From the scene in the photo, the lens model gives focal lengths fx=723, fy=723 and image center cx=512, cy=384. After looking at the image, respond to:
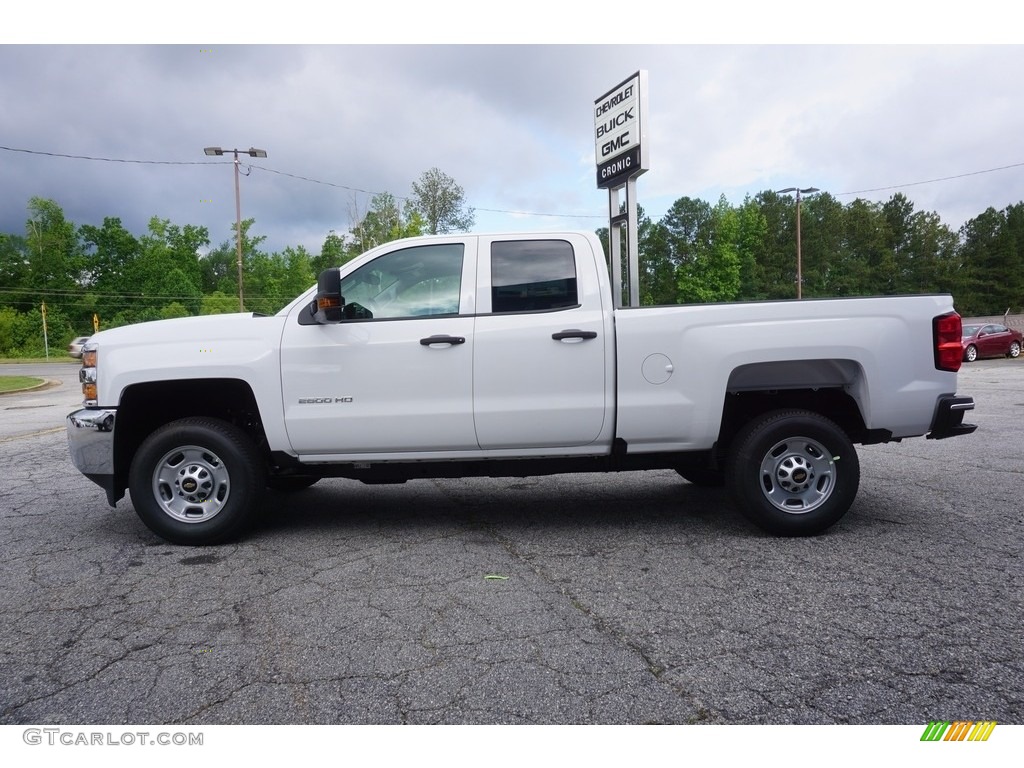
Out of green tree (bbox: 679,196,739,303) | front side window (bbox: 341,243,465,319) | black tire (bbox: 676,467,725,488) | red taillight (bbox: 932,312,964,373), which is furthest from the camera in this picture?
green tree (bbox: 679,196,739,303)

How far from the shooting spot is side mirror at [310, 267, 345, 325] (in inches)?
175

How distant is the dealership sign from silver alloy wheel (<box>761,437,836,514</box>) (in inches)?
274

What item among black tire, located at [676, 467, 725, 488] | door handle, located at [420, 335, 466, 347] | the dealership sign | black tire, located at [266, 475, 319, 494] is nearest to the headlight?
black tire, located at [266, 475, 319, 494]

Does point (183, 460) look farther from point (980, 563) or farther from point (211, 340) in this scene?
point (980, 563)

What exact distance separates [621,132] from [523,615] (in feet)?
30.8

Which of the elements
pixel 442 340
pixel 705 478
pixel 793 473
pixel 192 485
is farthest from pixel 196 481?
pixel 705 478

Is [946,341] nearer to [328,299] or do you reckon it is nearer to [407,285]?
[407,285]

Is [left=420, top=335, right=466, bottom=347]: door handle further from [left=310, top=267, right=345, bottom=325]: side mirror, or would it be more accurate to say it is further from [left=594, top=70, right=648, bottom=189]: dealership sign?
[left=594, top=70, right=648, bottom=189]: dealership sign

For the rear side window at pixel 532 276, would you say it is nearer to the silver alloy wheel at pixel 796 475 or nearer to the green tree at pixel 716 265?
the silver alloy wheel at pixel 796 475

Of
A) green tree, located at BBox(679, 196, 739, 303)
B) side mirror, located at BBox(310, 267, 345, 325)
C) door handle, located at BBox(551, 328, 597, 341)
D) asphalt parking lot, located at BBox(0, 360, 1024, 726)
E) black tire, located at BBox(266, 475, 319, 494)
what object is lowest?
asphalt parking lot, located at BBox(0, 360, 1024, 726)

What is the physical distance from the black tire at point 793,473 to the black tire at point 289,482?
300 centimetres

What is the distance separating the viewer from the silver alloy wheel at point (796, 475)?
475cm

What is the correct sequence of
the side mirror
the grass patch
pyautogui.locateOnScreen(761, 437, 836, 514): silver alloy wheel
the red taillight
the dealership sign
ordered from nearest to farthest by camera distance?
the side mirror, the red taillight, pyautogui.locateOnScreen(761, 437, 836, 514): silver alloy wheel, the dealership sign, the grass patch

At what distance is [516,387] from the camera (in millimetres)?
4699
